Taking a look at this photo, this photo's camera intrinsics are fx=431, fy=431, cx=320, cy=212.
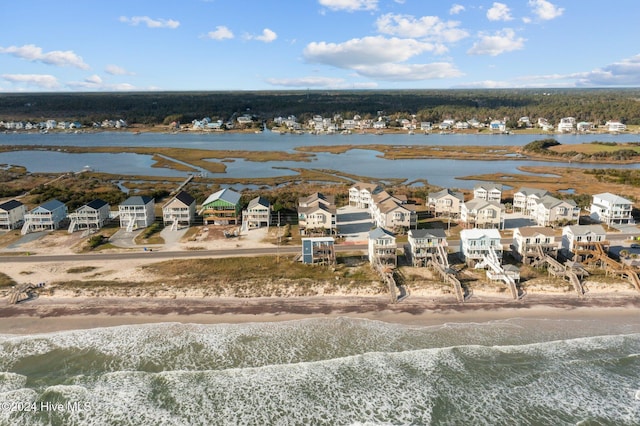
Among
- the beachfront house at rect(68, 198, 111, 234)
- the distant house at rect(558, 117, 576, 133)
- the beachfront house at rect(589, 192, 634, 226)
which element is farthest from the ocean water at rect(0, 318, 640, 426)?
the distant house at rect(558, 117, 576, 133)

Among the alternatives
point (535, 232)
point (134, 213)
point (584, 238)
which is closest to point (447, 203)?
point (535, 232)

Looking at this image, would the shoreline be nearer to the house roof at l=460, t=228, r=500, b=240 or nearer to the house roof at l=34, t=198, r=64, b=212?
the house roof at l=460, t=228, r=500, b=240

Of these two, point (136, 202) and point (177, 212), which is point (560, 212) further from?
point (136, 202)

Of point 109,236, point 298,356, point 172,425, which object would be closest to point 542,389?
point 298,356

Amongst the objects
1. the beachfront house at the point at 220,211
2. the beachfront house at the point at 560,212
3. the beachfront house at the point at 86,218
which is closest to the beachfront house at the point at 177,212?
the beachfront house at the point at 220,211

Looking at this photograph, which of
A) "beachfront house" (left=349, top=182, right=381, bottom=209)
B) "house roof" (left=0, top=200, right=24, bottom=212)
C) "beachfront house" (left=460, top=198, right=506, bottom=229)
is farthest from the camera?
"beachfront house" (left=349, top=182, right=381, bottom=209)

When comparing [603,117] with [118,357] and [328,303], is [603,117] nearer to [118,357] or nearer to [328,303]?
[328,303]

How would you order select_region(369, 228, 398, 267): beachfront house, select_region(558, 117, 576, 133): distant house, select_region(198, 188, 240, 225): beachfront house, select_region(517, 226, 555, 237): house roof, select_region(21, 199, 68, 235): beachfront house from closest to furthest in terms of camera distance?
select_region(369, 228, 398, 267): beachfront house → select_region(517, 226, 555, 237): house roof → select_region(21, 199, 68, 235): beachfront house → select_region(198, 188, 240, 225): beachfront house → select_region(558, 117, 576, 133): distant house
